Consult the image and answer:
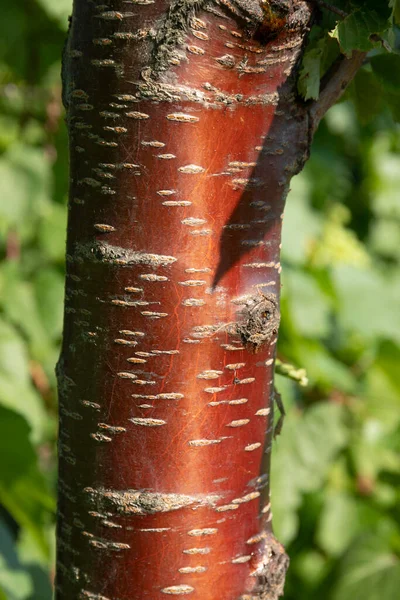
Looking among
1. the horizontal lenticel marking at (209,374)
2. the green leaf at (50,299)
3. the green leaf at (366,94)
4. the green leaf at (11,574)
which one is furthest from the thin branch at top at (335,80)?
the green leaf at (50,299)

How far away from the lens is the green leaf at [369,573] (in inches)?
83.0

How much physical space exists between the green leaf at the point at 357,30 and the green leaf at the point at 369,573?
171 cm

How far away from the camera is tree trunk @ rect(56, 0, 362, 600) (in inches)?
26.4

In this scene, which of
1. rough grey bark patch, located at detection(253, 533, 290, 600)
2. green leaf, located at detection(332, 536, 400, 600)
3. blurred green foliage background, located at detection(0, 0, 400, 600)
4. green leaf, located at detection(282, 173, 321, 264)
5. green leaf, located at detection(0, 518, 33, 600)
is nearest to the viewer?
rough grey bark patch, located at detection(253, 533, 290, 600)

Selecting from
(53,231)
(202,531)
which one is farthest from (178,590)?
(53,231)

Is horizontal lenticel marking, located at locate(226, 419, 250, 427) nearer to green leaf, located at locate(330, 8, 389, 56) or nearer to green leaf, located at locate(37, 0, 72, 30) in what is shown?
green leaf, located at locate(330, 8, 389, 56)

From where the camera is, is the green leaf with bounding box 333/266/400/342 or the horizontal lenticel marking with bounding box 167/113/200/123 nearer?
the horizontal lenticel marking with bounding box 167/113/200/123

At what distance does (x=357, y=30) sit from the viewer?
27.4 inches

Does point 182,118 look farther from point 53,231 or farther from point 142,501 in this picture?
point 53,231

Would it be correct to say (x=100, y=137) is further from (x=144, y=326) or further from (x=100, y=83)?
(x=144, y=326)

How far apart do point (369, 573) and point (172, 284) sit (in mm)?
1738

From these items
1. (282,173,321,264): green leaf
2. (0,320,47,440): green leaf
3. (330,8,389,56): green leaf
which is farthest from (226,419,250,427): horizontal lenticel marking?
(282,173,321,264): green leaf

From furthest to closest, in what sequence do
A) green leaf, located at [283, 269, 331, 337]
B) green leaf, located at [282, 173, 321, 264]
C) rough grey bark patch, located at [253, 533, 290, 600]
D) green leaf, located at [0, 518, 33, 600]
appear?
green leaf, located at [282, 173, 321, 264], green leaf, located at [283, 269, 331, 337], green leaf, located at [0, 518, 33, 600], rough grey bark patch, located at [253, 533, 290, 600]

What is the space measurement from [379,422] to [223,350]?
82.1 inches
